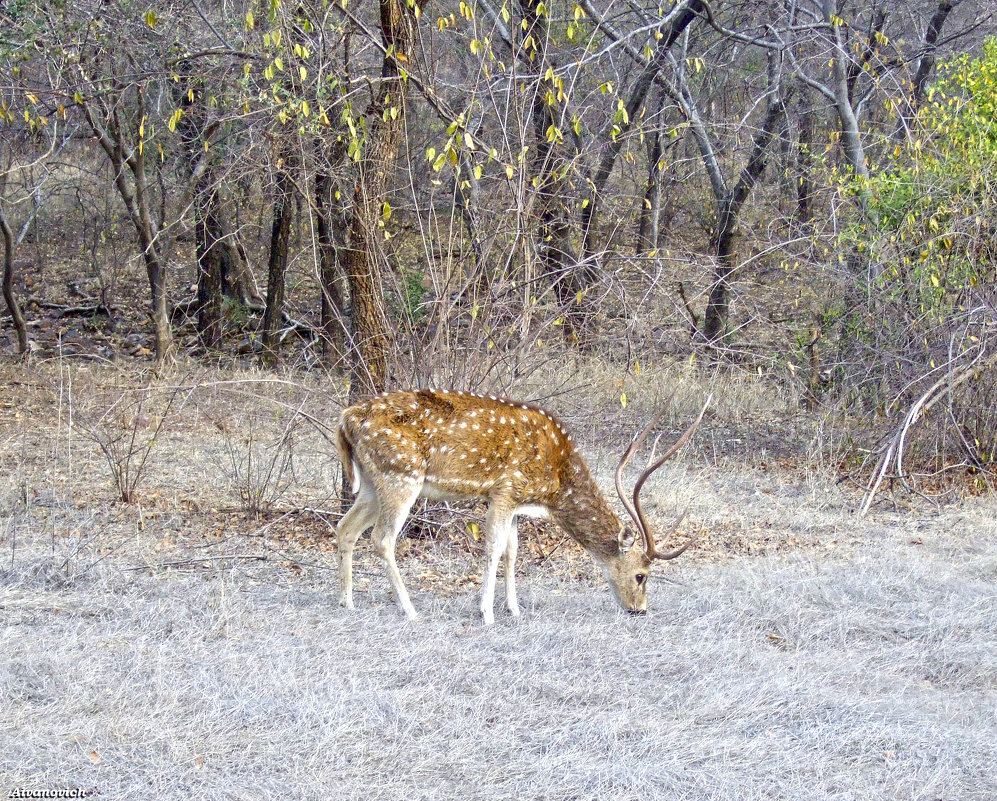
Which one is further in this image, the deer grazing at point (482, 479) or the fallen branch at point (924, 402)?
the fallen branch at point (924, 402)

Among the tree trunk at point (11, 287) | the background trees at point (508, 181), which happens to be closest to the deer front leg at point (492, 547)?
the background trees at point (508, 181)

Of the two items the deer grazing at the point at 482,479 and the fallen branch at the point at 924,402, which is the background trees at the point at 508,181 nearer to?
the fallen branch at the point at 924,402

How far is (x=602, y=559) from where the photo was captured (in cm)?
708

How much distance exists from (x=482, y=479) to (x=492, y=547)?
0.42m

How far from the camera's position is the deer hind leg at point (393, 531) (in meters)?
6.71

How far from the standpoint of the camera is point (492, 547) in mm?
6805

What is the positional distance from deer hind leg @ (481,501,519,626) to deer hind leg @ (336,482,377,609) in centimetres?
75

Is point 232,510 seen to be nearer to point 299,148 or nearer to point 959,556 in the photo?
point 299,148

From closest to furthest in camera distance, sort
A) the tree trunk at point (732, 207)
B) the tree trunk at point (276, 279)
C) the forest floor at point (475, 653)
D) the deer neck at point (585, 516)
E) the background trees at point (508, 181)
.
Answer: the forest floor at point (475, 653), the deer neck at point (585, 516), the background trees at point (508, 181), the tree trunk at point (732, 207), the tree trunk at point (276, 279)

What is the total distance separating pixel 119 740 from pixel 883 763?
3.20 meters

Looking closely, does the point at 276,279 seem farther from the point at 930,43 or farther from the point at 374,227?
the point at 930,43

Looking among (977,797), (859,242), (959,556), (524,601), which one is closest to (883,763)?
(977,797)

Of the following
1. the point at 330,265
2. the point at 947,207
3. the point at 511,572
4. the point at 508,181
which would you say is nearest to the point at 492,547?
the point at 511,572

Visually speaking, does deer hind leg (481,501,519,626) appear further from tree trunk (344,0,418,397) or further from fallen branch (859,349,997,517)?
fallen branch (859,349,997,517)
